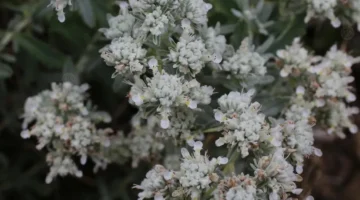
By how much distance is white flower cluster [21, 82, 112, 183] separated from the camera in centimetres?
273

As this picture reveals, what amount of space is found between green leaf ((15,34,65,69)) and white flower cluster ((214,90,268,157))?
1214 millimetres

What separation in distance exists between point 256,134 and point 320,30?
68.6 inches

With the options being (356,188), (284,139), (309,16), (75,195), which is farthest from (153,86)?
(356,188)

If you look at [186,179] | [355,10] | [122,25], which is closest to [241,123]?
[186,179]

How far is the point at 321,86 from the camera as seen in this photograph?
2.76 m

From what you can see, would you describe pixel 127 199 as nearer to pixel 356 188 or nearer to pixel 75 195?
pixel 75 195

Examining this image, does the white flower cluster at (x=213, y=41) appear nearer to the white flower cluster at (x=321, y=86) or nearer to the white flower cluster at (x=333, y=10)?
the white flower cluster at (x=321, y=86)

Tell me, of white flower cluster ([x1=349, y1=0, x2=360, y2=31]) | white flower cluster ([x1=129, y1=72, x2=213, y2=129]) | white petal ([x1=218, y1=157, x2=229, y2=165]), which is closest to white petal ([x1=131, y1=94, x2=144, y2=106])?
white flower cluster ([x1=129, y1=72, x2=213, y2=129])

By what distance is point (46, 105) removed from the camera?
2.86 metres

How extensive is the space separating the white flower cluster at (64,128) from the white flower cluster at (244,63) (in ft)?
2.12

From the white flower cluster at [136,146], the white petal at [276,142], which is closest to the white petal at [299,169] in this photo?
the white petal at [276,142]

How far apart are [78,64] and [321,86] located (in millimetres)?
1311

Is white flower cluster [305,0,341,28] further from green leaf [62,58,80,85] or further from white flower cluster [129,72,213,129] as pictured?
green leaf [62,58,80,85]

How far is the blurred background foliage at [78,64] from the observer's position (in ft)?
9.93
